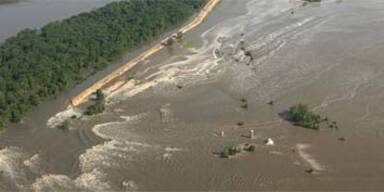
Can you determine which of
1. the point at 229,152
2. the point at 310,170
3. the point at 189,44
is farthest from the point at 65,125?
the point at 189,44

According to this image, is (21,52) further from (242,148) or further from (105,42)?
(242,148)

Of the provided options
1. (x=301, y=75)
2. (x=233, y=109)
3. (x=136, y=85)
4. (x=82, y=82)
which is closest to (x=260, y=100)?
(x=233, y=109)

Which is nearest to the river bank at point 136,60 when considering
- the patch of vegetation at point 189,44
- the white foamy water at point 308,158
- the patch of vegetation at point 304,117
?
the patch of vegetation at point 189,44

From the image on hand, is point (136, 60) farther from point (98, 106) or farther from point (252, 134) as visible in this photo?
→ point (252, 134)

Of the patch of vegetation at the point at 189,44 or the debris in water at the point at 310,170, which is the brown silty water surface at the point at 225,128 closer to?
the debris in water at the point at 310,170

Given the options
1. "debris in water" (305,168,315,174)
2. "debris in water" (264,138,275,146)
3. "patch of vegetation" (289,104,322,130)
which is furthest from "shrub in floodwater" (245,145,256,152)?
"patch of vegetation" (289,104,322,130)
